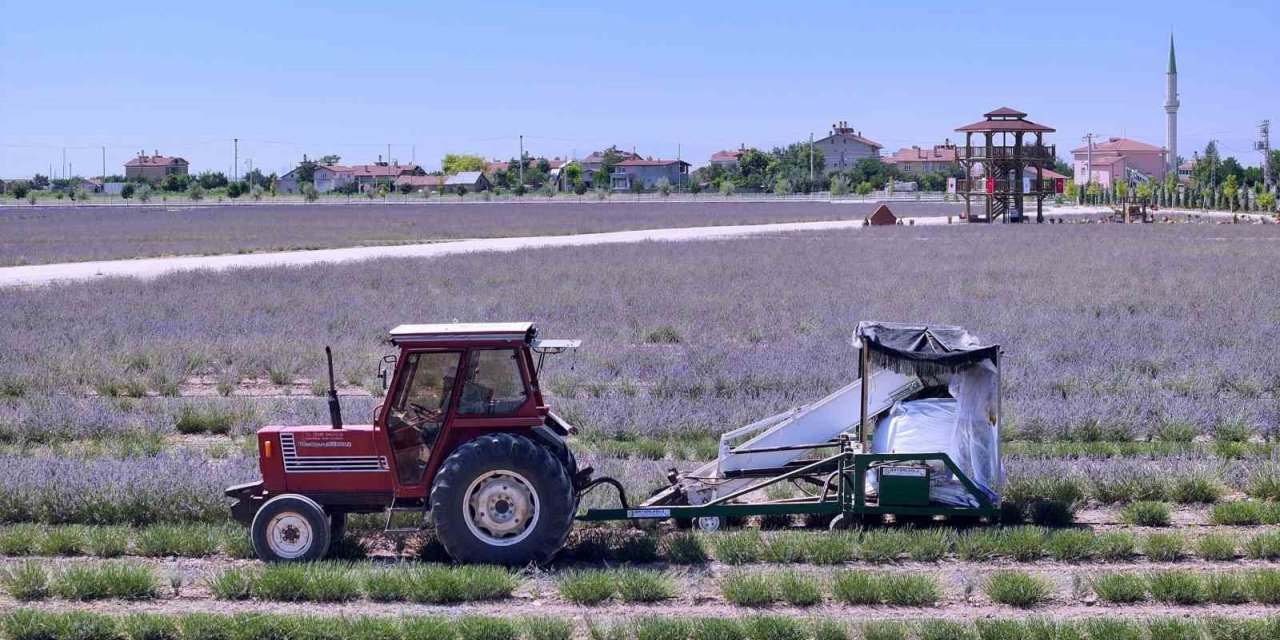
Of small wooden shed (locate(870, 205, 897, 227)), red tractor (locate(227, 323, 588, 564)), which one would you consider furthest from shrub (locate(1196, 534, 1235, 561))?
small wooden shed (locate(870, 205, 897, 227))

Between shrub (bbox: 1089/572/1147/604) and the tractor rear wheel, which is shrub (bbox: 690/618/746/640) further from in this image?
shrub (bbox: 1089/572/1147/604)

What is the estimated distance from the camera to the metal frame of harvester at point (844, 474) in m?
9.34

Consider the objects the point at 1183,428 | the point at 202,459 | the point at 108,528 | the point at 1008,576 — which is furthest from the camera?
the point at 1183,428

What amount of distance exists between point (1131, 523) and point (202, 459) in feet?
27.8

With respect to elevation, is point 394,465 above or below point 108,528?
above

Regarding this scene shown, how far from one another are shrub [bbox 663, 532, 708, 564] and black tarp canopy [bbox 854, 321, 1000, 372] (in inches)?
78.1

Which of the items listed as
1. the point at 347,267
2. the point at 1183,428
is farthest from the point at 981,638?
the point at 347,267

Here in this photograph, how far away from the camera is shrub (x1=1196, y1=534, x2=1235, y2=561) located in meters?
8.97

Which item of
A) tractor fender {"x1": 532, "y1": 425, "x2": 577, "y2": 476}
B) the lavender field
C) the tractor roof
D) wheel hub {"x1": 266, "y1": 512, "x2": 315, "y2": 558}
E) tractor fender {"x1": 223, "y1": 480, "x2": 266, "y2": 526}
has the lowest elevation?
wheel hub {"x1": 266, "y1": 512, "x2": 315, "y2": 558}

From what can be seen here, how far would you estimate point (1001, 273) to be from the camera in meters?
35.9

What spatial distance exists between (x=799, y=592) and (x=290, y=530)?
3601mm

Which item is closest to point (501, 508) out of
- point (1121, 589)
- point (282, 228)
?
point (1121, 589)

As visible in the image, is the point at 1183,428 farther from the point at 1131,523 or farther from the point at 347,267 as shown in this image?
the point at 347,267

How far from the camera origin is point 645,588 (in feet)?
27.0
